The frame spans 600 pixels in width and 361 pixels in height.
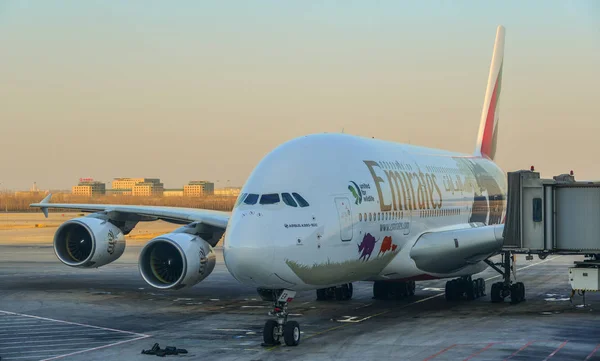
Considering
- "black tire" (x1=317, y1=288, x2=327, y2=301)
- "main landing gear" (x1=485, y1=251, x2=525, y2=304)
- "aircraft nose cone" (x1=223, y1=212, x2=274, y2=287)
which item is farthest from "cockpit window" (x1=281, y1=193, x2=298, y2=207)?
"main landing gear" (x1=485, y1=251, x2=525, y2=304)

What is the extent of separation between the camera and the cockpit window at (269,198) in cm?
1939

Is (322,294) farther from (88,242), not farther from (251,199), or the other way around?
(251,199)

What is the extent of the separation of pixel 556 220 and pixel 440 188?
18.0ft

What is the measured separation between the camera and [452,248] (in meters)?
25.1

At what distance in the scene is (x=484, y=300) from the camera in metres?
29.7

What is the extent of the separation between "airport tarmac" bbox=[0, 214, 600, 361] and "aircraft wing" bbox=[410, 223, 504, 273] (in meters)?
1.50

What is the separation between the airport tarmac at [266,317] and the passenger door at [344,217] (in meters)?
2.47

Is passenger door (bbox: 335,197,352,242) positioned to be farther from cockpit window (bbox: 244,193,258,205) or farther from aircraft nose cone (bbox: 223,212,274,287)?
aircraft nose cone (bbox: 223,212,274,287)

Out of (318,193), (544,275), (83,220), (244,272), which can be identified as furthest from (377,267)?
(544,275)

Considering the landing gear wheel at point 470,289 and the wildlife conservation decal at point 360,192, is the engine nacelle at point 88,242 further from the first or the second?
the landing gear wheel at point 470,289

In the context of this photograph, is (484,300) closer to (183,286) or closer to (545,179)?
(545,179)

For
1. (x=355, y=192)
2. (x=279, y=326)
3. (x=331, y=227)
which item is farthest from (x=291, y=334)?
(x=355, y=192)

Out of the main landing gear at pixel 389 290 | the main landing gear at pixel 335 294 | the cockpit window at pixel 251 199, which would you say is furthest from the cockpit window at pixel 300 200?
the main landing gear at pixel 389 290

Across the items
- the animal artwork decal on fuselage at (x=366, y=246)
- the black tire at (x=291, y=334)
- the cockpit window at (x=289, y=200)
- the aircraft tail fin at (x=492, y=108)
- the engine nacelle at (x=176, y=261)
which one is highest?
the aircraft tail fin at (x=492, y=108)
